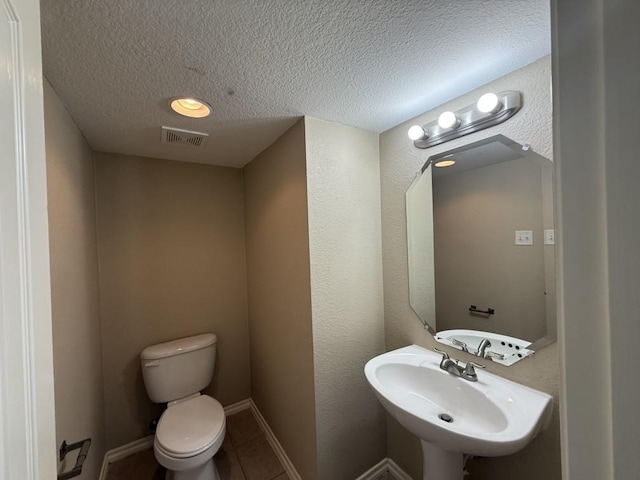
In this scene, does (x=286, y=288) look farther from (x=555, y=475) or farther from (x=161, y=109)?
(x=555, y=475)

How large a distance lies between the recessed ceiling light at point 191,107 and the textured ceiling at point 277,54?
5cm

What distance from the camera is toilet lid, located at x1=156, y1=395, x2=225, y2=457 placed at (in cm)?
136

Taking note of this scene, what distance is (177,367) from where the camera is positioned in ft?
5.87

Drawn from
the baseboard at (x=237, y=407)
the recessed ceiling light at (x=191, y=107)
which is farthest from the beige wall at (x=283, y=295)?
the recessed ceiling light at (x=191, y=107)

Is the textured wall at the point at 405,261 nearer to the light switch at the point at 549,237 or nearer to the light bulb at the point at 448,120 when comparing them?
the light bulb at the point at 448,120

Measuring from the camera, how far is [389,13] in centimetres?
77

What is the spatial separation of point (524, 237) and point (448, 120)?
0.64 metres

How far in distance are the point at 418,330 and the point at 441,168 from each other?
92 cm

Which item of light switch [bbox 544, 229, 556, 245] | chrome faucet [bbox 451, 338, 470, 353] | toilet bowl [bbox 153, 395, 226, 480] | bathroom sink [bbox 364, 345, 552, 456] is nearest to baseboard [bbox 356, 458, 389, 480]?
bathroom sink [bbox 364, 345, 552, 456]

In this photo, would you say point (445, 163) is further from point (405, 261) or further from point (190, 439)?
point (190, 439)

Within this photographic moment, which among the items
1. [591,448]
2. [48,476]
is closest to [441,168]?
[591,448]

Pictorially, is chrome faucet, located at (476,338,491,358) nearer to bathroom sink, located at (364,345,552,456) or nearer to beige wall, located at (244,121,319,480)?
bathroom sink, located at (364,345,552,456)

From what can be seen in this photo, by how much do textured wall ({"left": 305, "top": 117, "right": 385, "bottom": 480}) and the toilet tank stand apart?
3.33 feet

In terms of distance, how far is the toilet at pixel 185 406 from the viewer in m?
1.35
